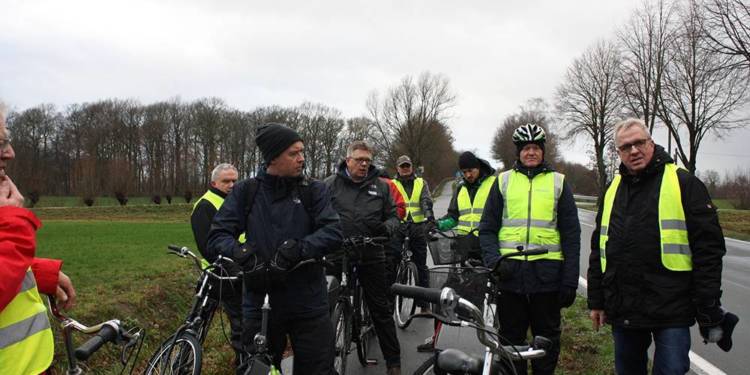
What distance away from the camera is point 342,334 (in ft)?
16.0

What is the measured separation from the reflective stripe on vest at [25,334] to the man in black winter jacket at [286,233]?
48.6 inches

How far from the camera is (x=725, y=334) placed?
3049 mm

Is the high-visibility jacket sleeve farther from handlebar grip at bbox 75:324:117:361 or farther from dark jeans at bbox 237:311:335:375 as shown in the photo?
dark jeans at bbox 237:311:335:375

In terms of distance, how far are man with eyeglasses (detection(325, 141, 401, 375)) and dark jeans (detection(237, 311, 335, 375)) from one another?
165cm

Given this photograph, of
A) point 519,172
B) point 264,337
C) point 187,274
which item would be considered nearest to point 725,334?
point 519,172

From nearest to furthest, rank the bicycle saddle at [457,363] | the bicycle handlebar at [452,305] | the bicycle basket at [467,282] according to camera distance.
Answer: the bicycle handlebar at [452,305]
the bicycle saddle at [457,363]
the bicycle basket at [467,282]

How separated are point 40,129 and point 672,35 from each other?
75948 millimetres

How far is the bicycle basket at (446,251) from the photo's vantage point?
5855mm

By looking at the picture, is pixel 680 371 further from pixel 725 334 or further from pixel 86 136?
pixel 86 136

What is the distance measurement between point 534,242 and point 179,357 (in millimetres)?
2901

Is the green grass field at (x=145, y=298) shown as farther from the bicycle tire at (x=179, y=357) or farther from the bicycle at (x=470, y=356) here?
the bicycle at (x=470, y=356)

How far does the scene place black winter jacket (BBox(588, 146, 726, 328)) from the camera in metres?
3.08

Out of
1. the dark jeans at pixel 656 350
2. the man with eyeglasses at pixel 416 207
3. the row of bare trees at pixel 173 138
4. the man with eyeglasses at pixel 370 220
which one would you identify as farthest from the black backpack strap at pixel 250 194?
the row of bare trees at pixel 173 138

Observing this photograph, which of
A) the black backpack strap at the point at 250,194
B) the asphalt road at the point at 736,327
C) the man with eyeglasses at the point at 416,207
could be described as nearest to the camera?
the black backpack strap at the point at 250,194
